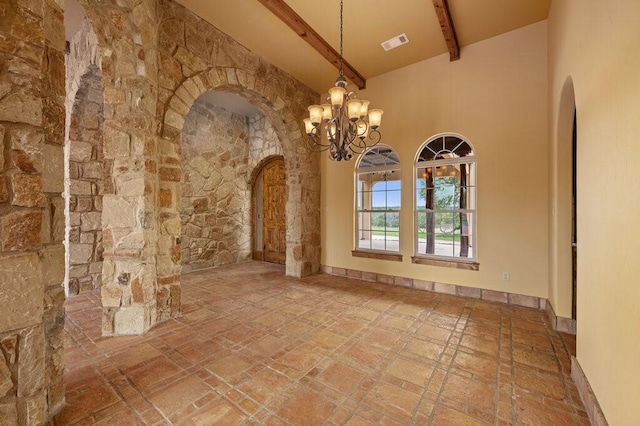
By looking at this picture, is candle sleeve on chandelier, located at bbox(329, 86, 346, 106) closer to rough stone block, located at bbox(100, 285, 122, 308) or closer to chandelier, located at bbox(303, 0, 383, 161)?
chandelier, located at bbox(303, 0, 383, 161)

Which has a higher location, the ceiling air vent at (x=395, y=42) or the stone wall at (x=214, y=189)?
the ceiling air vent at (x=395, y=42)

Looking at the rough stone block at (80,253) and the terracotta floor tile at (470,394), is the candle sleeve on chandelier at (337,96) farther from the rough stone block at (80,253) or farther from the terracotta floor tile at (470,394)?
the rough stone block at (80,253)

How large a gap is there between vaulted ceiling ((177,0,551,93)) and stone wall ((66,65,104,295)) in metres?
2.04

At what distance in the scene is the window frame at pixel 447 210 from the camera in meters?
3.60

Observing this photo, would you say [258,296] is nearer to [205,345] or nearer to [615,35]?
[205,345]

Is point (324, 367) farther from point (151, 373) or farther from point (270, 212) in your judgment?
point (270, 212)

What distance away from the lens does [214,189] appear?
5.42 metres

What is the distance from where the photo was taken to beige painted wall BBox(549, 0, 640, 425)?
110 cm

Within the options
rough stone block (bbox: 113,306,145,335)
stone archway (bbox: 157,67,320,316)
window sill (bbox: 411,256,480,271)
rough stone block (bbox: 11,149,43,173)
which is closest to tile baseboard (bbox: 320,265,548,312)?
window sill (bbox: 411,256,480,271)

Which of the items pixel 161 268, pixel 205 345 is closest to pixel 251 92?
pixel 161 268

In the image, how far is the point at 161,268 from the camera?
2.67 meters

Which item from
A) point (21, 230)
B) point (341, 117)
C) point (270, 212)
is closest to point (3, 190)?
point (21, 230)

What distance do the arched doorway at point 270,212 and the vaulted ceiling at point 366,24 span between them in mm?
2532

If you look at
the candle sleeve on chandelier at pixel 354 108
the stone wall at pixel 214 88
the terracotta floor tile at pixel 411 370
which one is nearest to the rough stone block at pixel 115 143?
the stone wall at pixel 214 88
